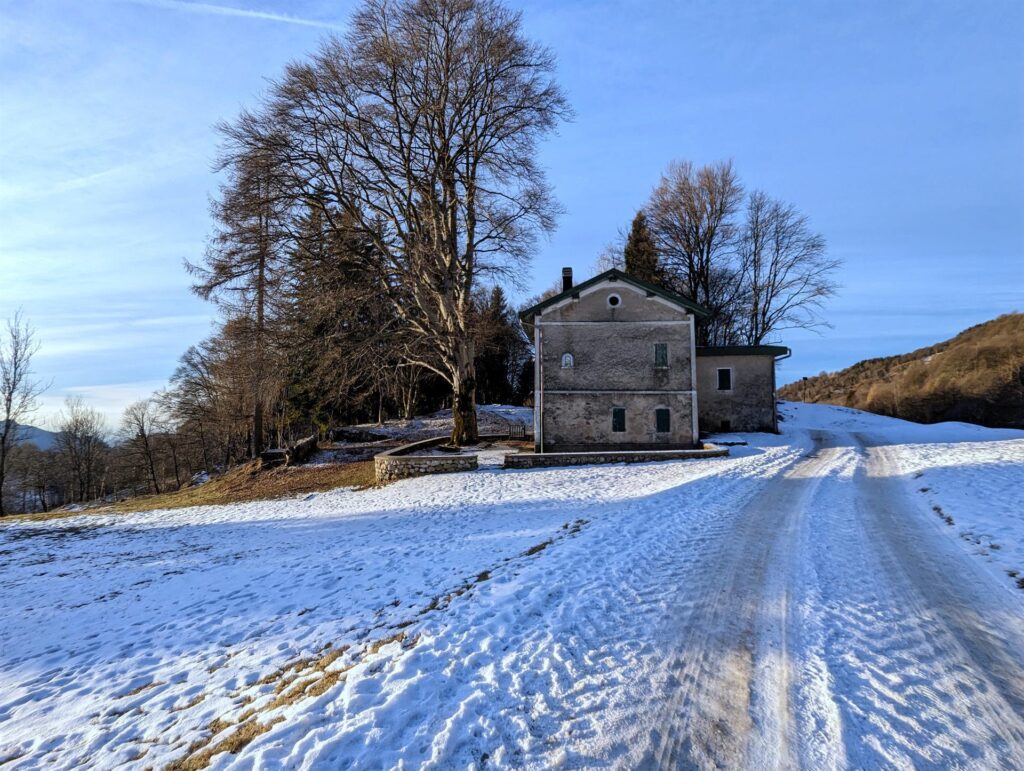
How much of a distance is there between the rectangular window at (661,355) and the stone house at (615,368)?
1.7 inches

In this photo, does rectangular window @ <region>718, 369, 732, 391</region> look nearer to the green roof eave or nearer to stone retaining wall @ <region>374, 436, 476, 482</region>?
the green roof eave

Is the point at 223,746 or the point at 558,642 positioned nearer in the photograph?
the point at 223,746

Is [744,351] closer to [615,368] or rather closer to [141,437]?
[615,368]

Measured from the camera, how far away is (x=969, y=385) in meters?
37.2

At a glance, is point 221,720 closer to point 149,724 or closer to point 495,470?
point 149,724

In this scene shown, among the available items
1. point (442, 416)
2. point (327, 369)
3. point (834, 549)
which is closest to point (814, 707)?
point (834, 549)

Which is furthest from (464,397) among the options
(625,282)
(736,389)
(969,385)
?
(969,385)

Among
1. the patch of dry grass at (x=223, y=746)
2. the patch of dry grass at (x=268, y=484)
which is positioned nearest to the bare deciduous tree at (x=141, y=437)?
the patch of dry grass at (x=268, y=484)

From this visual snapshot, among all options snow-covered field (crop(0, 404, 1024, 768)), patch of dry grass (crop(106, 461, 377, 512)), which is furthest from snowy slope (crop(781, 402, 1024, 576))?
patch of dry grass (crop(106, 461, 377, 512))

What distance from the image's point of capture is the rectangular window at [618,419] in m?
22.5

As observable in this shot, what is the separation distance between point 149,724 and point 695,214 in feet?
134

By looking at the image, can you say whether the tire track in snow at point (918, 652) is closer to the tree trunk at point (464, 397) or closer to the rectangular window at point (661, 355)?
the rectangular window at point (661, 355)

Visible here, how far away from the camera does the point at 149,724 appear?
4195mm

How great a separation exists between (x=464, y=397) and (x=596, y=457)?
7.10 metres
